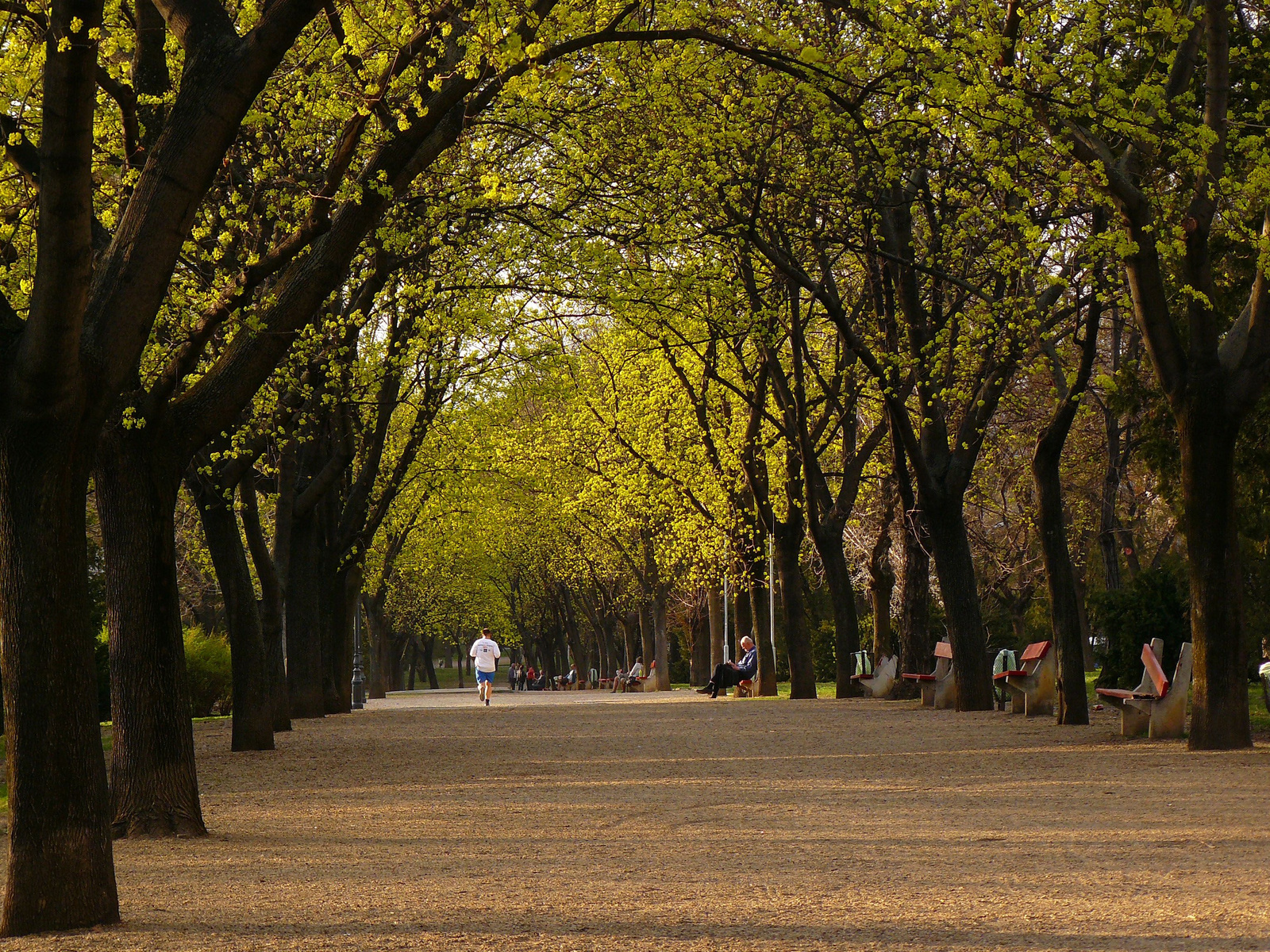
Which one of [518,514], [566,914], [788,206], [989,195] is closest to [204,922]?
[566,914]

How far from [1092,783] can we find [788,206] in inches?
419

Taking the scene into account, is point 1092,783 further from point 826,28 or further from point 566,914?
point 826,28

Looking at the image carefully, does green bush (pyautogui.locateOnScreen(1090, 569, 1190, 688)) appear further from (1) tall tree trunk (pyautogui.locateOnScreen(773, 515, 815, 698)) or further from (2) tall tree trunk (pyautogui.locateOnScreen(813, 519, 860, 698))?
(1) tall tree trunk (pyautogui.locateOnScreen(773, 515, 815, 698))

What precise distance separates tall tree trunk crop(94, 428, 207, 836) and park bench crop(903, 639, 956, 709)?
14.5 metres

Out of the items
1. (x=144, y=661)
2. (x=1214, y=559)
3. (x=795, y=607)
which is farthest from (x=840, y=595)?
(x=144, y=661)

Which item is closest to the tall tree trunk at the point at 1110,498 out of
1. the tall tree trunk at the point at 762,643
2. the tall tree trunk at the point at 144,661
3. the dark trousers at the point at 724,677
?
the tall tree trunk at the point at 762,643

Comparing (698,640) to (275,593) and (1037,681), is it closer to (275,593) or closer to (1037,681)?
(275,593)

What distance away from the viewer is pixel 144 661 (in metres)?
9.76

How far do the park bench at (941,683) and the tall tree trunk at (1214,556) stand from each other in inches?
358

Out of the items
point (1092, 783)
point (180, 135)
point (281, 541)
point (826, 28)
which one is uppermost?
point (826, 28)

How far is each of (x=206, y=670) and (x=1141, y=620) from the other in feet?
56.8

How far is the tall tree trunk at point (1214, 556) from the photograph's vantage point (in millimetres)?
12711

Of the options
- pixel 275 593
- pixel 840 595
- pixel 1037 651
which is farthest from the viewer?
pixel 840 595

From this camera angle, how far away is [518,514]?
50656 millimetres
